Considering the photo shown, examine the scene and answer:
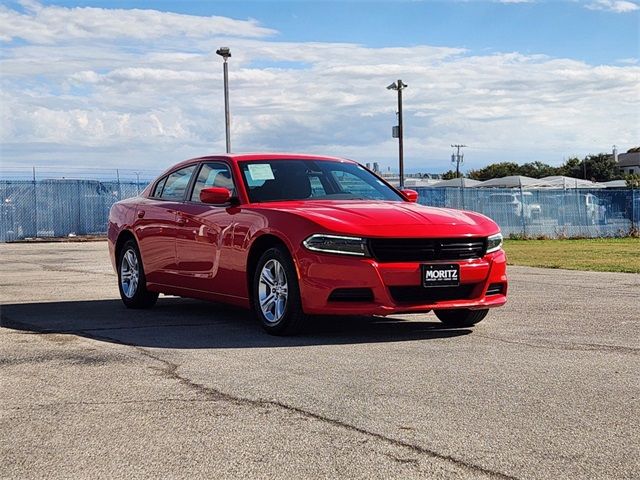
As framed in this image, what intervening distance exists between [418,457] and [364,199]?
200 inches

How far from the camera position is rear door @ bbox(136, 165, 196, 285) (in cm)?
974

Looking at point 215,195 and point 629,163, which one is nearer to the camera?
point 215,195

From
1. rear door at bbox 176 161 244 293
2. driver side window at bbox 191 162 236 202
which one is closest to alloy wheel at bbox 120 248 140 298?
rear door at bbox 176 161 244 293

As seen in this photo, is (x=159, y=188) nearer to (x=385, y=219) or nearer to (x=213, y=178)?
(x=213, y=178)

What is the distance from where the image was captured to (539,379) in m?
5.98

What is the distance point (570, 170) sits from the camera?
382ft

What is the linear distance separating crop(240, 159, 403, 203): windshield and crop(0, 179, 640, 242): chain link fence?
78.9 ft

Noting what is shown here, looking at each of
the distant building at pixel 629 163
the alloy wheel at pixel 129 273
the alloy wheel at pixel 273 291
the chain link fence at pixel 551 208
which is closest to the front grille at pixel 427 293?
the alloy wheel at pixel 273 291

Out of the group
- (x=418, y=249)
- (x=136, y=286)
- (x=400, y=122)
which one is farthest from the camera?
(x=400, y=122)

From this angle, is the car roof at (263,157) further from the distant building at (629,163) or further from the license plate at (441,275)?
the distant building at (629,163)

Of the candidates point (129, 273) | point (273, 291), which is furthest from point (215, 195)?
point (129, 273)

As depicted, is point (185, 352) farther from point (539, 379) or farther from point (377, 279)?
point (539, 379)

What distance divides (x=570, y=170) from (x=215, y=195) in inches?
4406

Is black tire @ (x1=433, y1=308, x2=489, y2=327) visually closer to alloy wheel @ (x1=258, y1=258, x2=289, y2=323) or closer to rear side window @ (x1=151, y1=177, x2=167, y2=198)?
alloy wheel @ (x1=258, y1=258, x2=289, y2=323)
